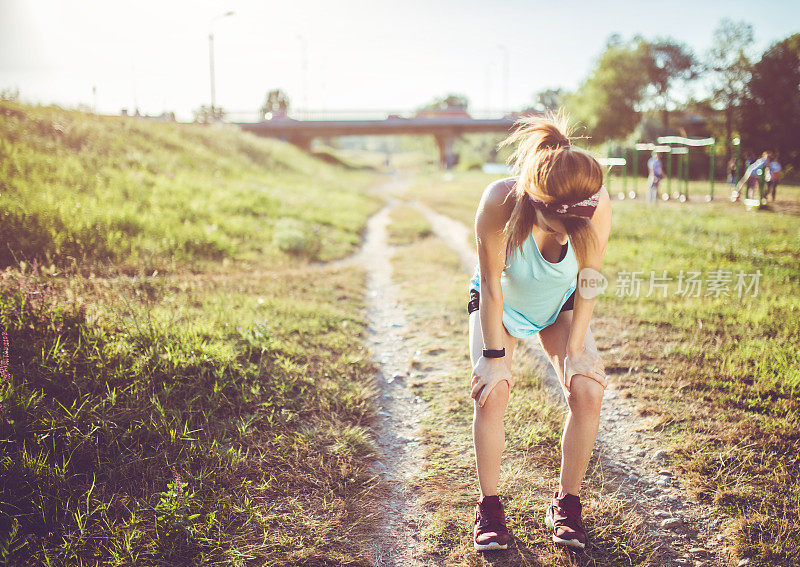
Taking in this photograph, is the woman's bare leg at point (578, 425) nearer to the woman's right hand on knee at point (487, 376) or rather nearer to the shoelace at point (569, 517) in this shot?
the shoelace at point (569, 517)

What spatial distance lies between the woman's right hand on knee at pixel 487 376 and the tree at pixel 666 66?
51.6 metres

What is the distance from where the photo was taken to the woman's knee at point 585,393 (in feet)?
7.85

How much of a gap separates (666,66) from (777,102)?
11.4 m

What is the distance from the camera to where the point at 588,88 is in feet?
154

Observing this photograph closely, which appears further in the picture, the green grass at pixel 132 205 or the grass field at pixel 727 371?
the green grass at pixel 132 205

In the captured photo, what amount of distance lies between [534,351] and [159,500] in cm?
356

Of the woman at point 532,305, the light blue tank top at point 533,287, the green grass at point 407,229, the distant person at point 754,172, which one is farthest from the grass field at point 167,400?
the distant person at point 754,172

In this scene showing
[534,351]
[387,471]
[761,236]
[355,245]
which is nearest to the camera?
[387,471]

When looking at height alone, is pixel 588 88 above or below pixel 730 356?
above

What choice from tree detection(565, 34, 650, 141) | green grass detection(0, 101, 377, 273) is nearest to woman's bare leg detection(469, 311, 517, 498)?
green grass detection(0, 101, 377, 273)

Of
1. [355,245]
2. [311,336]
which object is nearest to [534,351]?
[311,336]

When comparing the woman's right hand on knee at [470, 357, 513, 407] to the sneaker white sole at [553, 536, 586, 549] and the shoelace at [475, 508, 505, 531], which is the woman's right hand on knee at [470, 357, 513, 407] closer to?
the shoelace at [475, 508, 505, 531]

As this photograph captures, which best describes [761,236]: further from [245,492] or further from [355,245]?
[245,492]

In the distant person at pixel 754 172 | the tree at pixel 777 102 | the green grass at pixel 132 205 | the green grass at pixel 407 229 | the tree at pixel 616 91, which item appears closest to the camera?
the green grass at pixel 132 205
